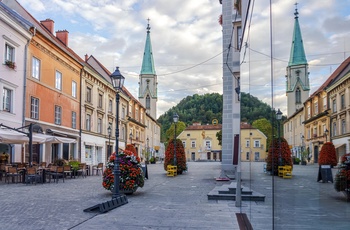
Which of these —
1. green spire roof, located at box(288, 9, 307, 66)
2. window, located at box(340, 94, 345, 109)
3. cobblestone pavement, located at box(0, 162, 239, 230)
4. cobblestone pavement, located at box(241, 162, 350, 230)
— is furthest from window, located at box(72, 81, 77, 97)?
window, located at box(340, 94, 345, 109)

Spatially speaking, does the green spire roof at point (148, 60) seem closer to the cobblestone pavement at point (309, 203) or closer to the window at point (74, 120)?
the window at point (74, 120)

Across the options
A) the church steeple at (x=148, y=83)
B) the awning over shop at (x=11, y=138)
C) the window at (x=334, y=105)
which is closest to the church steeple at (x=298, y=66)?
the window at (x=334, y=105)

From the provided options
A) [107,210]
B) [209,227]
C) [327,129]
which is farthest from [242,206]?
[327,129]

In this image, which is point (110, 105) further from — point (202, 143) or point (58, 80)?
point (202, 143)

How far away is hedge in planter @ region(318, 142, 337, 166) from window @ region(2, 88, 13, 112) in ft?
68.7

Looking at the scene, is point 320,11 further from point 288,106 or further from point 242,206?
point 242,206

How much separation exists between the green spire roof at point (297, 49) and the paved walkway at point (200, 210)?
57cm

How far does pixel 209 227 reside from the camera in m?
6.84

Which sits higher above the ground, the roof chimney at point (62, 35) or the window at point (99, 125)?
the roof chimney at point (62, 35)

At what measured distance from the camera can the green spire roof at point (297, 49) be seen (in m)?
1.72

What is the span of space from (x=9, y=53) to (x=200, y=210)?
1720 cm

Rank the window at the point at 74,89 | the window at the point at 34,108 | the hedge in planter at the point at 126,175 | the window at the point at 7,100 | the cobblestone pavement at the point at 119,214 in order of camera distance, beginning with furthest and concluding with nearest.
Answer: the window at the point at 74,89 → the window at the point at 34,108 → the window at the point at 7,100 → the hedge in planter at the point at 126,175 → the cobblestone pavement at the point at 119,214

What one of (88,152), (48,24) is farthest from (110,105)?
(48,24)

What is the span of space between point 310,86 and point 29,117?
924 inches
